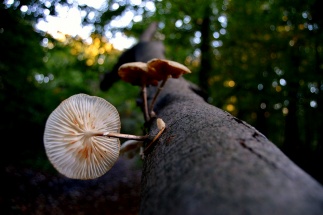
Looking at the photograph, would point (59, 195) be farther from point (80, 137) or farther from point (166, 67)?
point (166, 67)

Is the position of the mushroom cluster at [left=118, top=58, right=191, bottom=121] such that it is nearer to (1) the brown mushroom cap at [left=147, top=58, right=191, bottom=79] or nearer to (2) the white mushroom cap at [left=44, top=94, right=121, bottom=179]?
(1) the brown mushroom cap at [left=147, top=58, right=191, bottom=79]

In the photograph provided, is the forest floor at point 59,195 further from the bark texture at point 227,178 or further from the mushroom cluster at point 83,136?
the bark texture at point 227,178

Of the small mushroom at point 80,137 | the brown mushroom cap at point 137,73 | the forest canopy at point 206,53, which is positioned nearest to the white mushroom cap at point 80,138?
the small mushroom at point 80,137

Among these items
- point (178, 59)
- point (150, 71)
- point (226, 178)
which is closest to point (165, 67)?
point (150, 71)

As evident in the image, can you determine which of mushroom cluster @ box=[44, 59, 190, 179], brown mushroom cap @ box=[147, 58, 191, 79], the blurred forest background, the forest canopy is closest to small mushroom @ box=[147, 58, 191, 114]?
brown mushroom cap @ box=[147, 58, 191, 79]

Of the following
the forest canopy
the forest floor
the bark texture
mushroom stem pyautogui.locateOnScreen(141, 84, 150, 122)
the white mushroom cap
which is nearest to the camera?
the bark texture

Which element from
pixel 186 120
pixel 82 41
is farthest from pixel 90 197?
pixel 186 120
